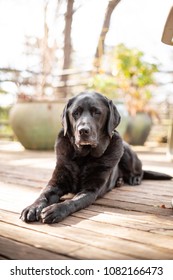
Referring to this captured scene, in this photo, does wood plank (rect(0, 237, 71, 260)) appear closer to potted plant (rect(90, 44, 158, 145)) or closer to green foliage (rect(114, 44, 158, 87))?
potted plant (rect(90, 44, 158, 145))

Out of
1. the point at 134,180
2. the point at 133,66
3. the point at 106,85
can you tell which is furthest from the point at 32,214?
the point at 133,66

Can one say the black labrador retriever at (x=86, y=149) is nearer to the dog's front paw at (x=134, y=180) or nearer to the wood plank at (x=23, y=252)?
the dog's front paw at (x=134, y=180)

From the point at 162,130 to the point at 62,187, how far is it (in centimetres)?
719

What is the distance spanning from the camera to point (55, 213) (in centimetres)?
184

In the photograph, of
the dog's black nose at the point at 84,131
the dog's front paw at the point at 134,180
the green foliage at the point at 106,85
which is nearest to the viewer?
the dog's black nose at the point at 84,131

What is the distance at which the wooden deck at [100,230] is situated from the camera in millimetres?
1357

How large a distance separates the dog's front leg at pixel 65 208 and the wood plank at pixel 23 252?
0.37 meters

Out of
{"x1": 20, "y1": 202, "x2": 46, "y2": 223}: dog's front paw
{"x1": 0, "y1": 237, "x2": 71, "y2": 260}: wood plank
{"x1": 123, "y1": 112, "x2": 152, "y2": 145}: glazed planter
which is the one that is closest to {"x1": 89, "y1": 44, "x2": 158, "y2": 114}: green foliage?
{"x1": 123, "y1": 112, "x2": 152, "y2": 145}: glazed planter

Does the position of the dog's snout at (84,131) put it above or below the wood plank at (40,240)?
above

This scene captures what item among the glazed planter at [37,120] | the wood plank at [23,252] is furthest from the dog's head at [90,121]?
the glazed planter at [37,120]

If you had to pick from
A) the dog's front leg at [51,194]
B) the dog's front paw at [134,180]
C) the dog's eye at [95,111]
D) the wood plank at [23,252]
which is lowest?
the dog's front paw at [134,180]

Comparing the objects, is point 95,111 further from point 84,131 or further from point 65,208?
point 65,208

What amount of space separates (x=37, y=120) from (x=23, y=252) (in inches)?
198
